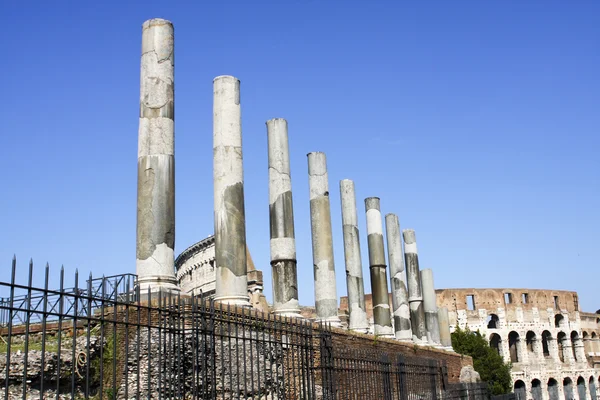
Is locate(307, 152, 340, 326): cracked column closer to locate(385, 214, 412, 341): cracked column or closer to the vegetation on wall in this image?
locate(385, 214, 412, 341): cracked column

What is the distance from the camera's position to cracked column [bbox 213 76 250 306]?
10.5m

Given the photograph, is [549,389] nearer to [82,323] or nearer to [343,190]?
[343,190]

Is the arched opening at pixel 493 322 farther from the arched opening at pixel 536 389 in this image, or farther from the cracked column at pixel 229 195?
the cracked column at pixel 229 195

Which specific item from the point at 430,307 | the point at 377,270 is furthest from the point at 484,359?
the point at 377,270

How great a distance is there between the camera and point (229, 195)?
35.7ft

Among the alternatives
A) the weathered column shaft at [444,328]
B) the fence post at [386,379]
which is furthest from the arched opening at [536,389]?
the fence post at [386,379]

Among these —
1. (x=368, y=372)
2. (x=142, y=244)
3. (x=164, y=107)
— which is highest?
(x=164, y=107)

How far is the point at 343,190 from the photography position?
57.8 ft

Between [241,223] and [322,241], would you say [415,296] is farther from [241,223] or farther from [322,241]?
[241,223]

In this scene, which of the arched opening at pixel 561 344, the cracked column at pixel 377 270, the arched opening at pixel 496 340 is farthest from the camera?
the arched opening at pixel 561 344

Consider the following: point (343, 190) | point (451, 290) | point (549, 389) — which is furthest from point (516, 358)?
point (343, 190)

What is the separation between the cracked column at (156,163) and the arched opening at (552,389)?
34.5 metres

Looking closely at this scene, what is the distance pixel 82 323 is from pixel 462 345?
85.5 ft

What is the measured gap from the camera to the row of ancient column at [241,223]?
9.09 m
